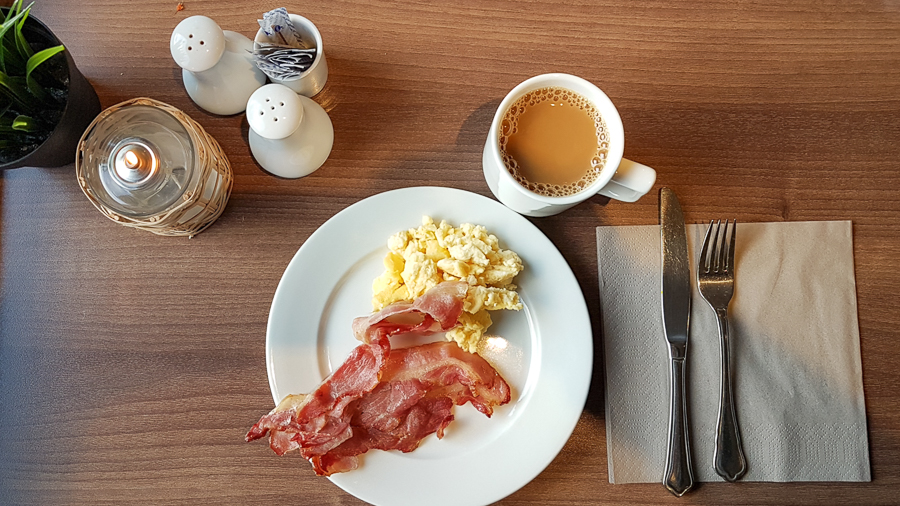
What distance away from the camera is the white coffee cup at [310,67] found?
999mm

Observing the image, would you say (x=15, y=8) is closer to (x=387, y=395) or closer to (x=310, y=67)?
(x=310, y=67)

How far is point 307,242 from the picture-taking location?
104 centimetres

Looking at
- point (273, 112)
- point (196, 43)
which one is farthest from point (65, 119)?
point (273, 112)

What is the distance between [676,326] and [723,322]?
0.09m

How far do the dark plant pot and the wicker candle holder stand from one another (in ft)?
0.22

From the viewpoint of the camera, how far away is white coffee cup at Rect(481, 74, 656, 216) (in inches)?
36.5

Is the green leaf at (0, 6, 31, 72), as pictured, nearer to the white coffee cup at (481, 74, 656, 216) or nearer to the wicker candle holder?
the wicker candle holder

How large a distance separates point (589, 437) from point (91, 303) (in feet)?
3.38

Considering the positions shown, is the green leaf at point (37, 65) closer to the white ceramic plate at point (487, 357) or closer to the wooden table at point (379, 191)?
the wooden table at point (379, 191)

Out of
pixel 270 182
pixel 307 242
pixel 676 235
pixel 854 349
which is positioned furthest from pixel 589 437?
pixel 270 182

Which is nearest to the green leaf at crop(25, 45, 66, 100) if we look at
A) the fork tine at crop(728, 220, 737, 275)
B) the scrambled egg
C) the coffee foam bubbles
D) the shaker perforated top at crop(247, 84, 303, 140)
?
the shaker perforated top at crop(247, 84, 303, 140)

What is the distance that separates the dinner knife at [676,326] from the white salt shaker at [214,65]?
849mm

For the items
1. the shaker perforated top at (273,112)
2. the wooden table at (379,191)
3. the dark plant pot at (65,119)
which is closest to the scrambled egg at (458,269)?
the wooden table at (379,191)

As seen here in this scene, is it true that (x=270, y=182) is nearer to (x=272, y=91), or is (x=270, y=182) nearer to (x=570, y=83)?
(x=272, y=91)
